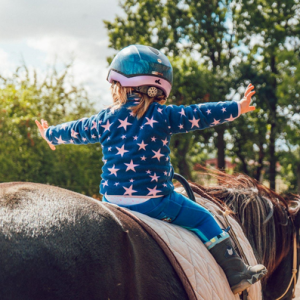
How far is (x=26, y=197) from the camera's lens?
1.52m

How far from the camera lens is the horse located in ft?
4.37

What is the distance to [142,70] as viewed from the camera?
7.09 feet

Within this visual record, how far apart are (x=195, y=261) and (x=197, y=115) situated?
0.77 m

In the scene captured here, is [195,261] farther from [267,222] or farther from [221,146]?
[221,146]

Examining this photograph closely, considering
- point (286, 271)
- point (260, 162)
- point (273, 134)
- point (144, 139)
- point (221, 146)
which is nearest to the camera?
point (144, 139)

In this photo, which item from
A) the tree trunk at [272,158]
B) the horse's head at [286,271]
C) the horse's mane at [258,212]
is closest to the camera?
the horse's mane at [258,212]

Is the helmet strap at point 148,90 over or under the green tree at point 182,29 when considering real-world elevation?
under

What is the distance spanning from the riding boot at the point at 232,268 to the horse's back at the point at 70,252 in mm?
474

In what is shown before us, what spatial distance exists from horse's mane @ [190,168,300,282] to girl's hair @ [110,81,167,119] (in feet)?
2.98

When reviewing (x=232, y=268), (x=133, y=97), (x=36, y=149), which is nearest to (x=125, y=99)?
(x=133, y=97)

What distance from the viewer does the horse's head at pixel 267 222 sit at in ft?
9.58

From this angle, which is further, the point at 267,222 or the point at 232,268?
the point at 267,222

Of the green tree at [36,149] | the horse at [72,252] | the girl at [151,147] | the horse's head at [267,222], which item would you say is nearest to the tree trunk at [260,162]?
the green tree at [36,149]

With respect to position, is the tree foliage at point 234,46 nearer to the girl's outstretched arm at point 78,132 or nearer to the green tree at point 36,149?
the green tree at point 36,149
